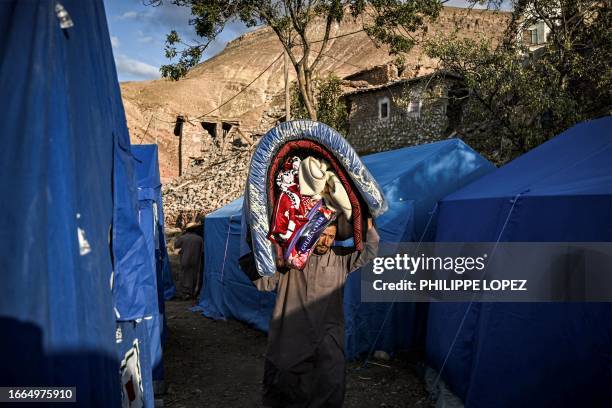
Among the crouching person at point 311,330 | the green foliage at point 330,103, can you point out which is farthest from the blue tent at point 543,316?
the green foliage at point 330,103

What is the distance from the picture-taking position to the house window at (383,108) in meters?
20.9

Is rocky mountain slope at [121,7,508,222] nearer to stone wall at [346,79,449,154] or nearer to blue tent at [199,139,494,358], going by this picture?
stone wall at [346,79,449,154]

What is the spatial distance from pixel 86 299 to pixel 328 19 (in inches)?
392

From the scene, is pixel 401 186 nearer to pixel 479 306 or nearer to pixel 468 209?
pixel 468 209

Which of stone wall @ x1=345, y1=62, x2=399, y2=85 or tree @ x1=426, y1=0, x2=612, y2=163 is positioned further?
stone wall @ x1=345, y1=62, x2=399, y2=85

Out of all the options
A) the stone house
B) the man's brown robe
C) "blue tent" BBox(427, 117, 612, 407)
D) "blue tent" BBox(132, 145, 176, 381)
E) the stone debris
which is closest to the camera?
"blue tent" BBox(427, 117, 612, 407)

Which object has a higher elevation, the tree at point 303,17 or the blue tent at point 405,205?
the tree at point 303,17

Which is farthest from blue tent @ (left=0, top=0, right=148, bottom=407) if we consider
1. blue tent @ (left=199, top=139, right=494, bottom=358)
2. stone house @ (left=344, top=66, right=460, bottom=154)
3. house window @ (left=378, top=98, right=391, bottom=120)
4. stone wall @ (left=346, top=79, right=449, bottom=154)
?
house window @ (left=378, top=98, right=391, bottom=120)

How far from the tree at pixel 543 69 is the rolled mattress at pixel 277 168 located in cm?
580

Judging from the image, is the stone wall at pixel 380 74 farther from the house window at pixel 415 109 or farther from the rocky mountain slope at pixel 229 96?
the house window at pixel 415 109

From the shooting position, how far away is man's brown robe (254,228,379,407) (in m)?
3.07

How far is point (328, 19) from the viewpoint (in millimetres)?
10562

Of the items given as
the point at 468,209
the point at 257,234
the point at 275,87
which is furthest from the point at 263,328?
the point at 275,87

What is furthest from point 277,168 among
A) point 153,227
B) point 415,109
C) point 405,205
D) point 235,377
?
point 415,109
